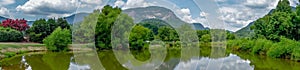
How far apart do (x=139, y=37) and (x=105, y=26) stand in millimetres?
2916

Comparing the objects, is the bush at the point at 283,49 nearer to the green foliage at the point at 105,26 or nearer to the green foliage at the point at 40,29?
the green foliage at the point at 105,26

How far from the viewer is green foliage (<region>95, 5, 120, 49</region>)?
87.1 feet

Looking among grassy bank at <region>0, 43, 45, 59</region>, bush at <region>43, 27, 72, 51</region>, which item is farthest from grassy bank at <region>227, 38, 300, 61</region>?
grassy bank at <region>0, 43, 45, 59</region>

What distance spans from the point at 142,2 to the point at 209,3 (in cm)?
317

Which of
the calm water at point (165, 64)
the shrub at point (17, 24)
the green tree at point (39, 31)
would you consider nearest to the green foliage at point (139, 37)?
the calm water at point (165, 64)

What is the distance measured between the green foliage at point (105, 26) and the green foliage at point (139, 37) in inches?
77.8

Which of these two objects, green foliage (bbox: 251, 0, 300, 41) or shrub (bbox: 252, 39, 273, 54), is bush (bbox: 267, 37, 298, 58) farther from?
green foliage (bbox: 251, 0, 300, 41)

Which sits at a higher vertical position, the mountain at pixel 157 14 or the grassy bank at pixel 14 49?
the mountain at pixel 157 14

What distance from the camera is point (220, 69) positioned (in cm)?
1321

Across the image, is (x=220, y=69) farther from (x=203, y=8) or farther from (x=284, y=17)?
(x=284, y=17)

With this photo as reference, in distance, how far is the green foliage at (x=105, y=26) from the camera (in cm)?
2655

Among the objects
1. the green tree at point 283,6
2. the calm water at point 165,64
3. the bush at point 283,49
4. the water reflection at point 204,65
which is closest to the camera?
the water reflection at point 204,65

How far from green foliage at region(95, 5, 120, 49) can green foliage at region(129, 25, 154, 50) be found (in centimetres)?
198

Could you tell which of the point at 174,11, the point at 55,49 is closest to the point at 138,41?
the point at 55,49
